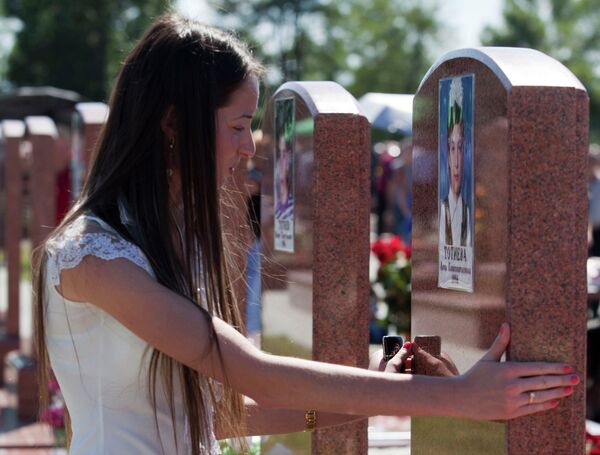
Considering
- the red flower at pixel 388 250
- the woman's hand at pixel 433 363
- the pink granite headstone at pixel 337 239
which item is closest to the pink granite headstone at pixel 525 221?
the woman's hand at pixel 433 363

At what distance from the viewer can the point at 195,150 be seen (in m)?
2.43

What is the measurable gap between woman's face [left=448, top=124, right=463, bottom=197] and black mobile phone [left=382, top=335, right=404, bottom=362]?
0.42 m

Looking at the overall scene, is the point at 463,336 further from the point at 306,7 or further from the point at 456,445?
the point at 306,7

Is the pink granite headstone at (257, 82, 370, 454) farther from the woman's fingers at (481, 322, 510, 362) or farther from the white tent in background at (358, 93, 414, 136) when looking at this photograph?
the white tent in background at (358, 93, 414, 136)

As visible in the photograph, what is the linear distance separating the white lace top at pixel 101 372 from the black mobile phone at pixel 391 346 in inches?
27.1

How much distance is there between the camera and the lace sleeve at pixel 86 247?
90.4 inches

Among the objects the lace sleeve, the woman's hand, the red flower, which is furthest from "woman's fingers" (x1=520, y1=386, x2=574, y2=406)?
the red flower

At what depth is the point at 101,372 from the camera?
2.41 meters

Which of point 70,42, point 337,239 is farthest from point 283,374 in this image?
point 70,42

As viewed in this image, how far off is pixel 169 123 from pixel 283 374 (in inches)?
24.2

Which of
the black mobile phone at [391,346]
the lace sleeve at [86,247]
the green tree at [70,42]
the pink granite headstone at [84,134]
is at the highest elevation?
the green tree at [70,42]

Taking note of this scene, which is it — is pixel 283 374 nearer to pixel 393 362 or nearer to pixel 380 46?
pixel 393 362

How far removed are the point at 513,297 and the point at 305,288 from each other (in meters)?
1.76

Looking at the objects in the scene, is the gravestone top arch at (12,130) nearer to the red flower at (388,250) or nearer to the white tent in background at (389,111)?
the white tent in background at (389,111)
